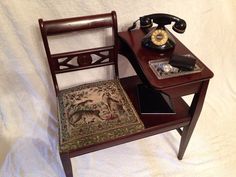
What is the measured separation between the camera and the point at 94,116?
97 centimetres

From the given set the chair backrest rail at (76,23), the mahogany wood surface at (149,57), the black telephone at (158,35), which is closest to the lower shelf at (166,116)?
the mahogany wood surface at (149,57)

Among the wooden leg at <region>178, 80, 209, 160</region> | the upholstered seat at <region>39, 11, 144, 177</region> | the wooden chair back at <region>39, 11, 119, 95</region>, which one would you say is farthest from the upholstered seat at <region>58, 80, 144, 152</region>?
the wooden leg at <region>178, 80, 209, 160</region>

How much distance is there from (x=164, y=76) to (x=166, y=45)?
225 millimetres

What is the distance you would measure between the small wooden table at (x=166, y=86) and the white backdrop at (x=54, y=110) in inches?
6.2

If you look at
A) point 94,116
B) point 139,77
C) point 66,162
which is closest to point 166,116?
point 139,77

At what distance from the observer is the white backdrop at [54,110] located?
1088 millimetres

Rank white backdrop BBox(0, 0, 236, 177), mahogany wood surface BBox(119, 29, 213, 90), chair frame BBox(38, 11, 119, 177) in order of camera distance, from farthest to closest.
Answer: white backdrop BBox(0, 0, 236, 177) < chair frame BBox(38, 11, 119, 177) < mahogany wood surface BBox(119, 29, 213, 90)

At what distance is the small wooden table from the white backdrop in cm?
16

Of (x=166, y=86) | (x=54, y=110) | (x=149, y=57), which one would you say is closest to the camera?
→ (x=166, y=86)

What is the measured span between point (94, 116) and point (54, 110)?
22.3 inches

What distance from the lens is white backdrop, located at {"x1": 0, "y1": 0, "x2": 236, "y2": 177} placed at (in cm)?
109

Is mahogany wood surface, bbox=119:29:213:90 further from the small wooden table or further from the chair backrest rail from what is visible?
the chair backrest rail

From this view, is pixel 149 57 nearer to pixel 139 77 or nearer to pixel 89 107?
pixel 139 77

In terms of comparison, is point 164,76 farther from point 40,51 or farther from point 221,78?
point 221,78
